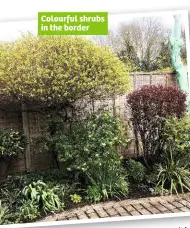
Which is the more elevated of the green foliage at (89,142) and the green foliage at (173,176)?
the green foliage at (89,142)

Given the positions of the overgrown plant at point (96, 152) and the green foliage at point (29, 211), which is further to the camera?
the overgrown plant at point (96, 152)

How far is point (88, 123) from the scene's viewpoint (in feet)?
12.8

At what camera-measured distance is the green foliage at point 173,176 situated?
12.8 ft

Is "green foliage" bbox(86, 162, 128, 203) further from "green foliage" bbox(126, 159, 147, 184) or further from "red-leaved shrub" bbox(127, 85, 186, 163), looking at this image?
"red-leaved shrub" bbox(127, 85, 186, 163)

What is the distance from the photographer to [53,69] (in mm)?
3738

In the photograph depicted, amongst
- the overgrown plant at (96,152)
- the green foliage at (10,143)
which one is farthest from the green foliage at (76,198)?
the green foliage at (10,143)

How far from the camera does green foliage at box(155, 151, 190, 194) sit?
12.8 feet

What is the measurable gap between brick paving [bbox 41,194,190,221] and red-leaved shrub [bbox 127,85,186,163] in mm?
622

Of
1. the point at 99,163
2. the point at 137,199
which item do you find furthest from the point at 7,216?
the point at 137,199

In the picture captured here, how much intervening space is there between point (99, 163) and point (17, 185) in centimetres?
83

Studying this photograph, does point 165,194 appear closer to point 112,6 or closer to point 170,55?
point 170,55

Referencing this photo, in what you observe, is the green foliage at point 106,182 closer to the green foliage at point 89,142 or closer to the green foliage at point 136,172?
the green foliage at point 89,142

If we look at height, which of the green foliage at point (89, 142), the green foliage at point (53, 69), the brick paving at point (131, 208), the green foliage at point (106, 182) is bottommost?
the brick paving at point (131, 208)

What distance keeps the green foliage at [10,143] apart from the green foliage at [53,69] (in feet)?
1.07
